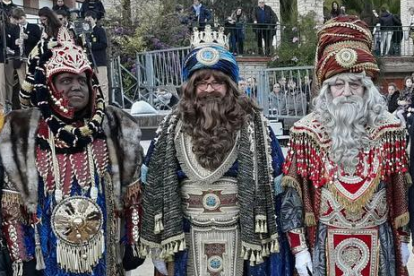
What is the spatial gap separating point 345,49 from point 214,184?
3.67 feet

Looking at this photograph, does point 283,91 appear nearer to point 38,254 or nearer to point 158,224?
point 158,224

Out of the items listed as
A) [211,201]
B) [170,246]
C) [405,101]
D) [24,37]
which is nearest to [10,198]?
[170,246]

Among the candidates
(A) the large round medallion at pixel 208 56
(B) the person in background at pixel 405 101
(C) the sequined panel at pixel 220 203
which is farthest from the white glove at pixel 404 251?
(B) the person in background at pixel 405 101

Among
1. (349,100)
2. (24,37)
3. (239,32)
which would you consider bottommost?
(349,100)

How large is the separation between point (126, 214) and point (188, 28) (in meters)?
15.5

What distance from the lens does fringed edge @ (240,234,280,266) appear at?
4977 millimetres

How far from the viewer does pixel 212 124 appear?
501 cm

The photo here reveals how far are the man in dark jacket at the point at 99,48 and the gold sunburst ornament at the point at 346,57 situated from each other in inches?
320

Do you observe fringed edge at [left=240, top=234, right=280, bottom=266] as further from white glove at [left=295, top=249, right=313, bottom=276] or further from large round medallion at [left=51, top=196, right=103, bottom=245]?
large round medallion at [left=51, top=196, right=103, bottom=245]

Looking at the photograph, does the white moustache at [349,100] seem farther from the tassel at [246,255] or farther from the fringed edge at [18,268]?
the fringed edge at [18,268]

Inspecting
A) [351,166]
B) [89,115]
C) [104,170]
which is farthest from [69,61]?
[351,166]

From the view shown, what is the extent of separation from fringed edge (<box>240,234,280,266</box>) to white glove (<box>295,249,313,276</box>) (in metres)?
0.14

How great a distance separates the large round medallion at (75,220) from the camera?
5062 mm

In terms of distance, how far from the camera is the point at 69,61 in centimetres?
506
